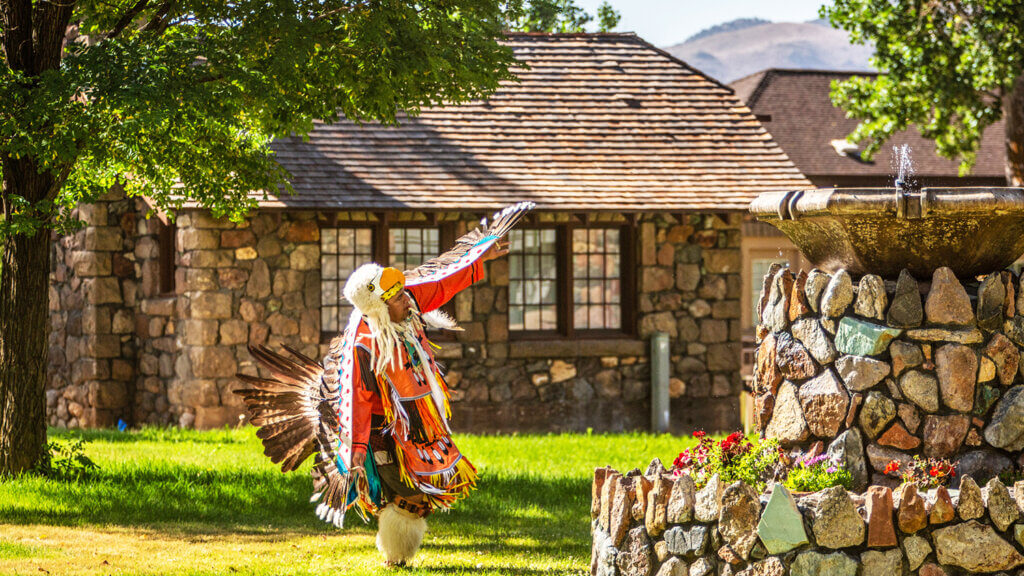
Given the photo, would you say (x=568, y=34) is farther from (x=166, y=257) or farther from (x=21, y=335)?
(x=21, y=335)

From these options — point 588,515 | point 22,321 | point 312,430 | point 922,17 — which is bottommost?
point 588,515

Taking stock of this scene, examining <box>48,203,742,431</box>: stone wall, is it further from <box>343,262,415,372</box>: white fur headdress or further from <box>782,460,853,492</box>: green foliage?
<box>782,460,853,492</box>: green foliage

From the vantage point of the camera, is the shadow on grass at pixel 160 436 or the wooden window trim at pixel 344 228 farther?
the wooden window trim at pixel 344 228

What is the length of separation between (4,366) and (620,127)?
904 centimetres

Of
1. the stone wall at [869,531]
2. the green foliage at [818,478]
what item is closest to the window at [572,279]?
the green foliage at [818,478]

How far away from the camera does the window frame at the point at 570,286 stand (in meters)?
14.9

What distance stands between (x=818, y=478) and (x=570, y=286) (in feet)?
30.3

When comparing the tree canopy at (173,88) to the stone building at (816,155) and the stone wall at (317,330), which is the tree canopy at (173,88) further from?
the stone building at (816,155)

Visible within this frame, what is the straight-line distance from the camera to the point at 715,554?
18.2 feet

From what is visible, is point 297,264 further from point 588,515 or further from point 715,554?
point 715,554

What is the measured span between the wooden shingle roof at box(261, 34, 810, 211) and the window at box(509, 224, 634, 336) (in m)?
0.75

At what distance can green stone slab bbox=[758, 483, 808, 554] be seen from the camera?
5.34 m

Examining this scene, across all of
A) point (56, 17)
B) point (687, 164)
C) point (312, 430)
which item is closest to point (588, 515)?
point (312, 430)

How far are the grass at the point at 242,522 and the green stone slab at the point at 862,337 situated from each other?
2.02 meters
